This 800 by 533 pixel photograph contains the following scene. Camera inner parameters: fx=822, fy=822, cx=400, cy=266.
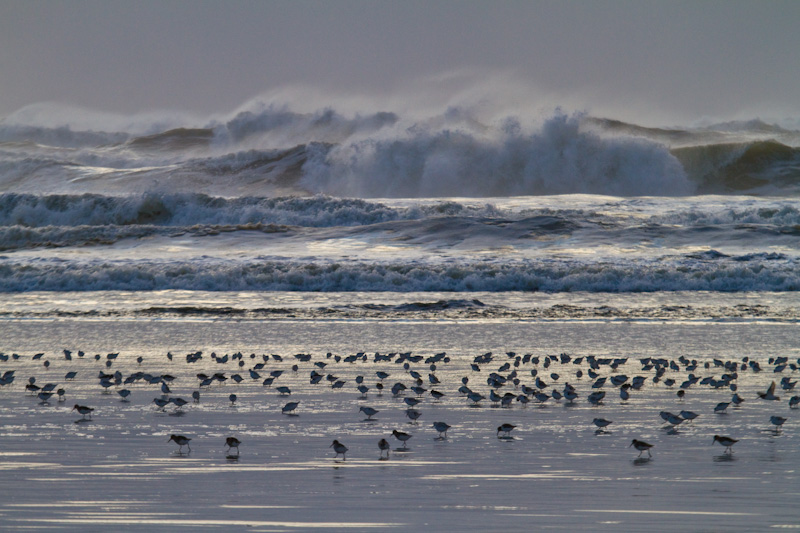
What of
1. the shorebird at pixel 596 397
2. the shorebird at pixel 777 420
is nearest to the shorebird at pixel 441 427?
the shorebird at pixel 596 397

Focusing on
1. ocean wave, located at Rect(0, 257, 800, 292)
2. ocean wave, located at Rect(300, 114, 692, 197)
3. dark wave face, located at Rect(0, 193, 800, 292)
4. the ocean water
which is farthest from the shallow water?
ocean wave, located at Rect(300, 114, 692, 197)

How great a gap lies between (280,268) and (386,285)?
3.25 m

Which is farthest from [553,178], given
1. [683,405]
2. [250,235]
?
[683,405]

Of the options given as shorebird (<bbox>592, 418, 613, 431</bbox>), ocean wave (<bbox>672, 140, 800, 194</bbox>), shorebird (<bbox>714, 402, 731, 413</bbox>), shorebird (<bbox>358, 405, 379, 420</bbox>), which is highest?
ocean wave (<bbox>672, 140, 800, 194</bbox>)

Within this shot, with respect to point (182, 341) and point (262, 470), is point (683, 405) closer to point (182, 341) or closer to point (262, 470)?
point (262, 470)

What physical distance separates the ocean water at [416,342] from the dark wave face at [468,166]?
0.22m

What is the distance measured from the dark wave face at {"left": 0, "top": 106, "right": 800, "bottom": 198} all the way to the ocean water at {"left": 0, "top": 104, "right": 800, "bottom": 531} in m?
0.22

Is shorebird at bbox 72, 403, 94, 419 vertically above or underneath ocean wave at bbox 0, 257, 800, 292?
underneath

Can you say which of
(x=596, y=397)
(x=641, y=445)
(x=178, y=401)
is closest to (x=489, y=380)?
(x=596, y=397)

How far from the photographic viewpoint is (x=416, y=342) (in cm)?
1413

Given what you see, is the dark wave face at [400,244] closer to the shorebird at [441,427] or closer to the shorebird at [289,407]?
the shorebird at [289,407]

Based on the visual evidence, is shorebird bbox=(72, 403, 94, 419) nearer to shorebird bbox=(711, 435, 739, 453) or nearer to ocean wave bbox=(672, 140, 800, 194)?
shorebird bbox=(711, 435, 739, 453)

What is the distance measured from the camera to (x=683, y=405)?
8.84 m

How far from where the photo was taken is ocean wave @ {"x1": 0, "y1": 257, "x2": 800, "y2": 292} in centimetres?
2211
